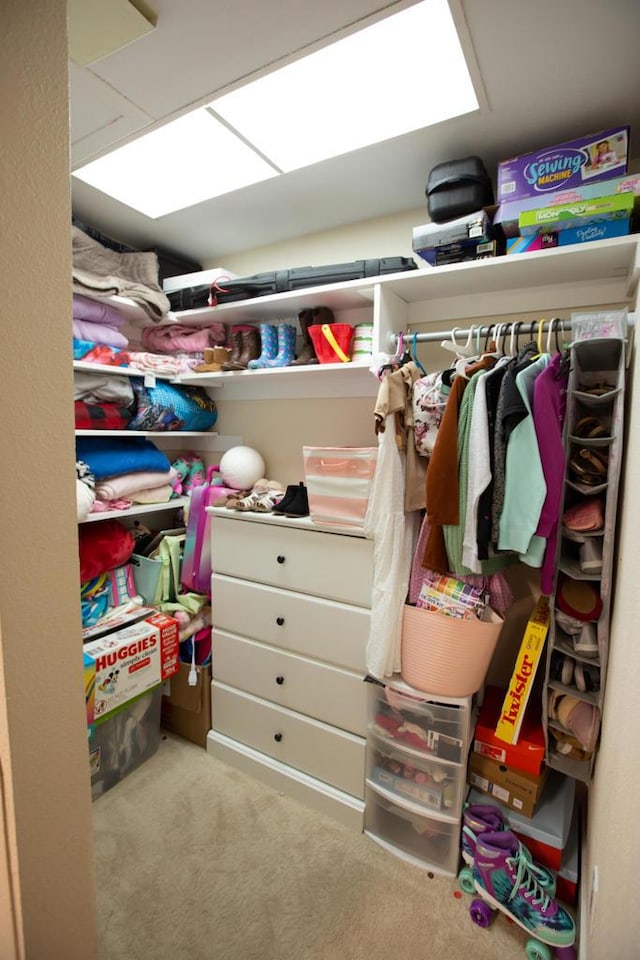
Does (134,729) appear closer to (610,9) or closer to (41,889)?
(41,889)

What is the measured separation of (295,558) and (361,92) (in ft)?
5.19

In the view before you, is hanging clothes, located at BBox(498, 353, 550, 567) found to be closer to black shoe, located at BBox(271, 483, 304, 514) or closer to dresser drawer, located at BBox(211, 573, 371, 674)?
dresser drawer, located at BBox(211, 573, 371, 674)

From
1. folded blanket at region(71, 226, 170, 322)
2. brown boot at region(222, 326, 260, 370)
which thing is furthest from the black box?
folded blanket at region(71, 226, 170, 322)

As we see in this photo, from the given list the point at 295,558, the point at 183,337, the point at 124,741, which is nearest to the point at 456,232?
the point at 295,558

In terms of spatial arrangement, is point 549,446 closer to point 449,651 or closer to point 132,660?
point 449,651

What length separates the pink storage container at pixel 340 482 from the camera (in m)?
1.65

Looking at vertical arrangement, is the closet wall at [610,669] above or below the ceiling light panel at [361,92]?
below

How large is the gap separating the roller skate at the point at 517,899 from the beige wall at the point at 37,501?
1.29 metres

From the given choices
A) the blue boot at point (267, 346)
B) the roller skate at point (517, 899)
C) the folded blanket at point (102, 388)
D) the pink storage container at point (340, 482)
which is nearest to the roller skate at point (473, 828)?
the roller skate at point (517, 899)

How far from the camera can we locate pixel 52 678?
622 mm

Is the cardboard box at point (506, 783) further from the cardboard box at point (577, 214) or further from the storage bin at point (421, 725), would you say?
the cardboard box at point (577, 214)

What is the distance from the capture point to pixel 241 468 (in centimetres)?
223

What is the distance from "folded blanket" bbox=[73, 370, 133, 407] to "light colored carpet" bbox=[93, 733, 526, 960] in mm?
1709

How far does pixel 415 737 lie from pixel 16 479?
1581 millimetres
